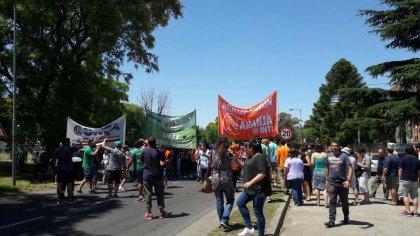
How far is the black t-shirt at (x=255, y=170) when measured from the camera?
680 cm

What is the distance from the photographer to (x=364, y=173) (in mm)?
13398

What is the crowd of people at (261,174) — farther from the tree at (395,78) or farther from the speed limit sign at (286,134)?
the tree at (395,78)

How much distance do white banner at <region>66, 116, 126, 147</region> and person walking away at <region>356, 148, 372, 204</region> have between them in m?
8.82

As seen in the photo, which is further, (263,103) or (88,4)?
(88,4)

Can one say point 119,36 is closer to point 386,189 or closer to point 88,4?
point 88,4

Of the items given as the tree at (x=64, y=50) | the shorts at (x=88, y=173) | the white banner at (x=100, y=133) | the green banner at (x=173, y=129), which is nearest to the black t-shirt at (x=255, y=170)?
the shorts at (x=88, y=173)

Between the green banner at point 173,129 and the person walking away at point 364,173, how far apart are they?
8.53 meters

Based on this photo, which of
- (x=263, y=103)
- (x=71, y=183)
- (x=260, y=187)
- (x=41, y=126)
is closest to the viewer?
(x=260, y=187)

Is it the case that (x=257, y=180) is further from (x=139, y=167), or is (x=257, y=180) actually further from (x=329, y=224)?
(x=139, y=167)

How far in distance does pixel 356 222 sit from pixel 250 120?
6.83 meters

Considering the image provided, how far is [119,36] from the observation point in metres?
24.7

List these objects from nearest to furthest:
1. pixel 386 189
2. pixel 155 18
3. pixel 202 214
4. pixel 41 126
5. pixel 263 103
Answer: pixel 202 214 → pixel 386 189 → pixel 263 103 → pixel 41 126 → pixel 155 18

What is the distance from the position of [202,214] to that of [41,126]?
14.8 metres

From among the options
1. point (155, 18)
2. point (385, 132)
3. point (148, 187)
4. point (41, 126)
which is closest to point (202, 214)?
point (148, 187)
